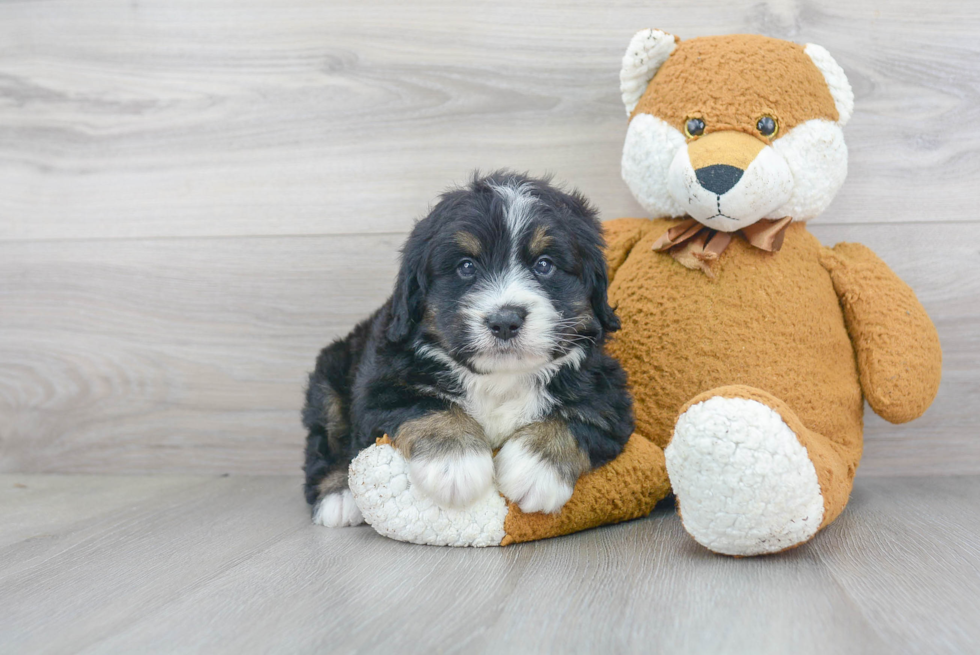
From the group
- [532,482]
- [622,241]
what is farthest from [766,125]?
[532,482]

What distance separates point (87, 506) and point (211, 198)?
45.3 inches

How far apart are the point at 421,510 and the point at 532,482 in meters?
0.28

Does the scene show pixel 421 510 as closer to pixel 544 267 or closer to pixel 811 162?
pixel 544 267

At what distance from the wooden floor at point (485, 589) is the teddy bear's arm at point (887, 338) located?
13.1 inches

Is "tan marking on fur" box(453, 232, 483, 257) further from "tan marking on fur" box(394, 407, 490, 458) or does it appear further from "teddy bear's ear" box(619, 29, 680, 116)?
"teddy bear's ear" box(619, 29, 680, 116)

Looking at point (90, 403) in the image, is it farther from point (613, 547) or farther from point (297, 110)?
point (613, 547)

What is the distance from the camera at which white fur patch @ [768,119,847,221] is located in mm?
2049

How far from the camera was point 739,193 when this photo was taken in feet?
6.33

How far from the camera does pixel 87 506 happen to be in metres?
2.46

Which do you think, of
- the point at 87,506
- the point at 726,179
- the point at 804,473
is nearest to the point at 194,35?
the point at 87,506

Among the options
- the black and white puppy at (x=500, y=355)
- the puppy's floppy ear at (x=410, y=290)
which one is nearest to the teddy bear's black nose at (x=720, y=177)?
the black and white puppy at (x=500, y=355)

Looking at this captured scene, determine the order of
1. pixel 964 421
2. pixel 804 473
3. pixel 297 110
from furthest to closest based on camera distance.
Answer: pixel 297 110 → pixel 964 421 → pixel 804 473

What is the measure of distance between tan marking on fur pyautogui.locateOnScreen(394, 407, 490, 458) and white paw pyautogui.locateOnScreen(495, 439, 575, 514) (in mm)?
77

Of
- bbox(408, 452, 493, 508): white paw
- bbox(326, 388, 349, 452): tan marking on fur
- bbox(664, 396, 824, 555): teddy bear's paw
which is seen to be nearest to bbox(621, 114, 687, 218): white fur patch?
bbox(664, 396, 824, 555): teddy bear's paw
